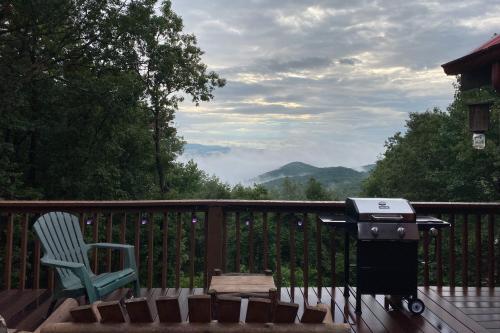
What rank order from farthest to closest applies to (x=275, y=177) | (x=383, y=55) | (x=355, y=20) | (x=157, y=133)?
(x=275, y=177) → (x=157, y=133) → (x=383, y=55) → (x=355, y=20)

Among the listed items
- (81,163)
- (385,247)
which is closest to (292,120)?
(81,163)

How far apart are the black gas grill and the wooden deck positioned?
20 centimetres

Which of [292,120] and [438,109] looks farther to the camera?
[292,120]

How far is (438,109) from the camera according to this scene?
24.5 metres

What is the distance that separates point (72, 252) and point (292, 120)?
3309cm

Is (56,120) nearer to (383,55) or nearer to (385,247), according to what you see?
(383,55)

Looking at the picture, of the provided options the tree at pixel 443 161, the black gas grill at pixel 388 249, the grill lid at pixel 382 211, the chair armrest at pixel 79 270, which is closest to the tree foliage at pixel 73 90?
the chair armrest at pixel 79 270

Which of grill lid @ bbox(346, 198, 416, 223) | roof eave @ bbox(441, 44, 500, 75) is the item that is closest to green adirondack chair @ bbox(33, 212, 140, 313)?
grill lid @ bbox(346, 198, 416, 223)

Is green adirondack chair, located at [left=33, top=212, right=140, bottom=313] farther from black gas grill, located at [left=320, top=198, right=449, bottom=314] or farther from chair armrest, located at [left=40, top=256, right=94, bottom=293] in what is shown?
black gas grill, located at [left=320, top=198, right=449, bottom=314]

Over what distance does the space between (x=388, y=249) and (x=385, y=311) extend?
568 millimetres

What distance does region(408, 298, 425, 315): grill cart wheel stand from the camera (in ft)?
12.0

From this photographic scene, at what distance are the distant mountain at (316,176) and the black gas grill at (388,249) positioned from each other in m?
39.0

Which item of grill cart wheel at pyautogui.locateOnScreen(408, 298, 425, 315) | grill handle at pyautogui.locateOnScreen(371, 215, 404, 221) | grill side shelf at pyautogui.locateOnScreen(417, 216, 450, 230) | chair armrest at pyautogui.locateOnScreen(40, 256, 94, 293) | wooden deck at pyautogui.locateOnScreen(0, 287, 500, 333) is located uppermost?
grill handle at pyautogui.locateOnScreen(371, 215, 404, 221)

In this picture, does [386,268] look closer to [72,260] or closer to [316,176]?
[72,260]
